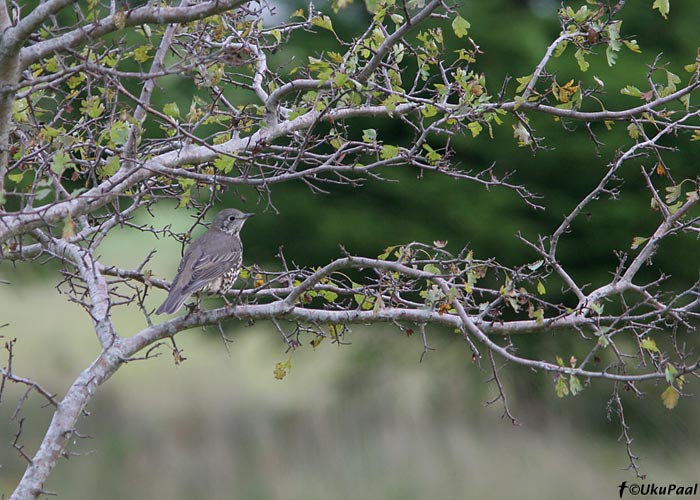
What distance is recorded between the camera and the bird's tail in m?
6.05

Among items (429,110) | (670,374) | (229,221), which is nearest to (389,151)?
(429,110)

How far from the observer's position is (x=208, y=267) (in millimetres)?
6688

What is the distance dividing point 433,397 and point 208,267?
7174mm

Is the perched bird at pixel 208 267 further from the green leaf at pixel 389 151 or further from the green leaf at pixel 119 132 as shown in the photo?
the green leaf at pixel 389 151

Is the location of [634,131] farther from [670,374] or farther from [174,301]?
[174,301]

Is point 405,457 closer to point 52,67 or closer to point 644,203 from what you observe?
point 644,203

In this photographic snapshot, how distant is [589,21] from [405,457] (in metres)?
7.31

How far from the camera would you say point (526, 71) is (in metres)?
12.2

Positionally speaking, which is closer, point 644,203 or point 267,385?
point 644,203

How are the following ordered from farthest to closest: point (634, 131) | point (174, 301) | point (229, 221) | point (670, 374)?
1. point (229, 221)
2. point (174, 301)
3. point (634, 131)
4. point (670, 374)

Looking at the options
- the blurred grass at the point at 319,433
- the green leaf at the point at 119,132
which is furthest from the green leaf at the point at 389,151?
the blurred grass at the point at 319,433

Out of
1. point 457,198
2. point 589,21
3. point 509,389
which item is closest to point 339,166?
point 589,21

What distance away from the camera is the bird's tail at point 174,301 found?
605 centimetres

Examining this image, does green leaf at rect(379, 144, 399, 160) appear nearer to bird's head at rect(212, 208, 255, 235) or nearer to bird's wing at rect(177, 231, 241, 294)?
bird's wing at rect(177, 231, 241, 294)
